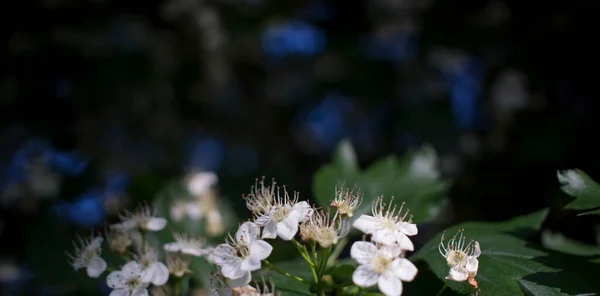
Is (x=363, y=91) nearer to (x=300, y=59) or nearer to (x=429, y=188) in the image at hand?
(x=300, y=59)

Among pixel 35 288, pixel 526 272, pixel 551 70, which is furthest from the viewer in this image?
pixel 551 70

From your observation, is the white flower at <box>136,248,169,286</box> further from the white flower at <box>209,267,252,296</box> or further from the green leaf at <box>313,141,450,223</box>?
the green leaf at <box>313,141,450,223</box>

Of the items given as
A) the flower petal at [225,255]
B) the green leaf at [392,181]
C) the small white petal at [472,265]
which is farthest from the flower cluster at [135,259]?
the small white petal at [472,265]

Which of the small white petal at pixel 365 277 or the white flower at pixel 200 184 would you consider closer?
the small white petal at pixel 365 277

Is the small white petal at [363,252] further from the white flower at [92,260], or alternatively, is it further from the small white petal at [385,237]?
the white flower at [92,260]

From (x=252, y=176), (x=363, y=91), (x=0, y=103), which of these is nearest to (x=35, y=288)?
(x=0, y=103)

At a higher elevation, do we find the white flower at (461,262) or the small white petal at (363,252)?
the small white petal at (363,252)
